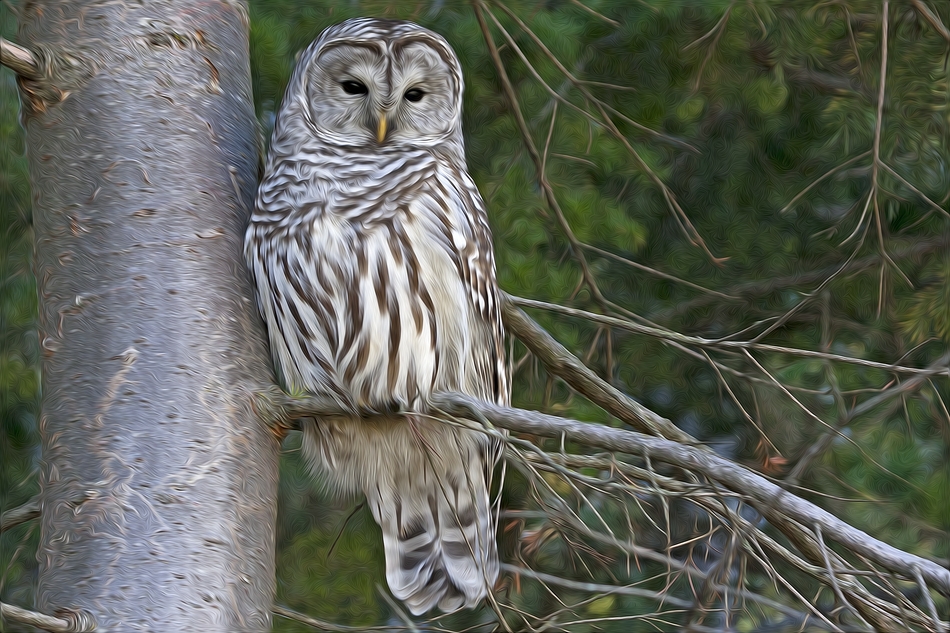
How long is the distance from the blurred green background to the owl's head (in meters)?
0.39

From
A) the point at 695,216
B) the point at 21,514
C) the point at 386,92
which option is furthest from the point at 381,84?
the point at 695,216

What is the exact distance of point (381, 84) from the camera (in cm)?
252

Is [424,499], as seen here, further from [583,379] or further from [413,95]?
[413,95]

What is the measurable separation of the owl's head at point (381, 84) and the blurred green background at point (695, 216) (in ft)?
1.29

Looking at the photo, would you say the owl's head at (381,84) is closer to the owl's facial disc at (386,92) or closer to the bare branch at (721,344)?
the owl's facial disc at (386,92)

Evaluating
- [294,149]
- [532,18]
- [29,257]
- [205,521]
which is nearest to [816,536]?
[205,521]

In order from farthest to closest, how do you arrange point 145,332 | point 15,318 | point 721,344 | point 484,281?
point 15,318, point 484,281, point 721,344, point 145,332

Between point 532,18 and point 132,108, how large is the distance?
1463 millimetres

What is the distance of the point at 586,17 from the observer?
123 inches

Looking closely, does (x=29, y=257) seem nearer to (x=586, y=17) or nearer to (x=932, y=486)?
(x=586, y=17)

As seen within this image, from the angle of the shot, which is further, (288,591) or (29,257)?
(288,591)

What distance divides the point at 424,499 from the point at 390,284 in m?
0.62

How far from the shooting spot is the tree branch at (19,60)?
1.83 meters

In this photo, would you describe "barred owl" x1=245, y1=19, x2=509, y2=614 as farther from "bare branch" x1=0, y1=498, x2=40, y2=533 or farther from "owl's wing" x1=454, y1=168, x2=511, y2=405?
"bare branch" x1=0, y1=498, x2=40, y2=533
